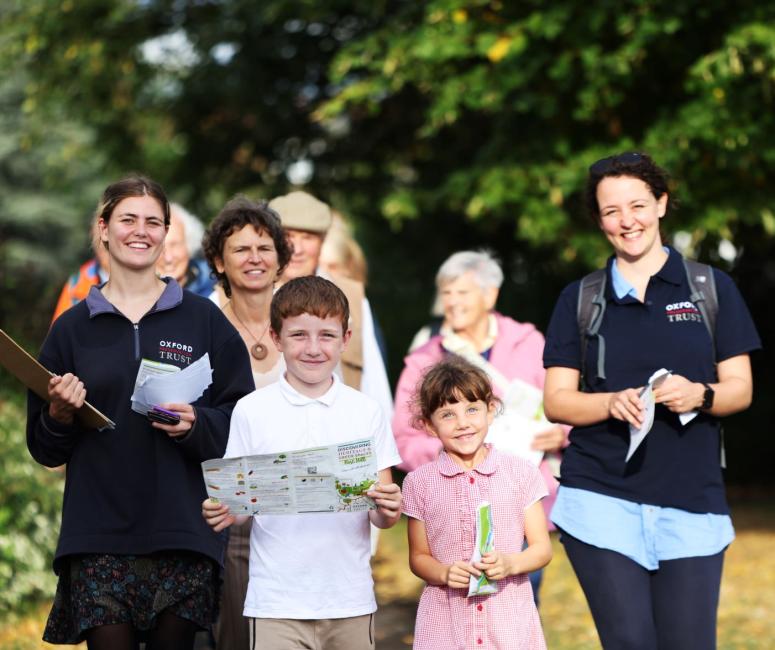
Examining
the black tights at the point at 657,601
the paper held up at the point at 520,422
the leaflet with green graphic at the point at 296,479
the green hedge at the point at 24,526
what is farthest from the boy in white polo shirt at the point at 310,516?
the green hedge at the point at 24,526

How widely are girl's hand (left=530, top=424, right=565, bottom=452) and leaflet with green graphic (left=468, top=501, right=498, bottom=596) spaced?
1.89 m

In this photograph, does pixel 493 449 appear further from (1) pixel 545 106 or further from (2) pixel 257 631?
(1) pixel 545 106

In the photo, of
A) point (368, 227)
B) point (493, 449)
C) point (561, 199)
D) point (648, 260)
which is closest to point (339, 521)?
point (493, 449)

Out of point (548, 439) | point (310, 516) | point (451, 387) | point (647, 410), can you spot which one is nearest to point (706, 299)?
point (647, 410)

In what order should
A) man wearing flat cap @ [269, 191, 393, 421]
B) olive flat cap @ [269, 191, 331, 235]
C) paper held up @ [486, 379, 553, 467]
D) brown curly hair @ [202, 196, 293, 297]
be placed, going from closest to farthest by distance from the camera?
brown curly hair @ [202, 196, 293, 297] < man wearing flat cap @ [269, 191, 393, 421] < paper held up @ [486, 379, 553, 467] < olive flat cap @ [269, 191, 331, 235]

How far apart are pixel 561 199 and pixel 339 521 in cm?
629

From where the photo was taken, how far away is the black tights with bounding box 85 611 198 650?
12.5 feet

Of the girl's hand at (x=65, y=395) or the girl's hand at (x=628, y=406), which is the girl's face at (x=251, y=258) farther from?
the girl's hand at (x=628, y=406)

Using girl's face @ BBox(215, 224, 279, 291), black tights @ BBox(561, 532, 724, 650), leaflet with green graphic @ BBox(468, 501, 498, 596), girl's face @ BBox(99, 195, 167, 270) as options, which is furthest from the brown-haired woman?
black tights @ BBox(561, 532, 724, 650)

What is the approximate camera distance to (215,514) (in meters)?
3.78

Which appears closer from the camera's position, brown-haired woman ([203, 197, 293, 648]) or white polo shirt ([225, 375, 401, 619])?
white polo shirt ([225, 375, 401, 619])

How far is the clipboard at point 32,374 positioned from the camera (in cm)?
365

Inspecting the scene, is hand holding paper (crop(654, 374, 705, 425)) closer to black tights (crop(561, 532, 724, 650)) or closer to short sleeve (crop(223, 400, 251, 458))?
black tights (crop(561, 532, 724, 650))

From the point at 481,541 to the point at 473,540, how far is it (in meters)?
0.19
